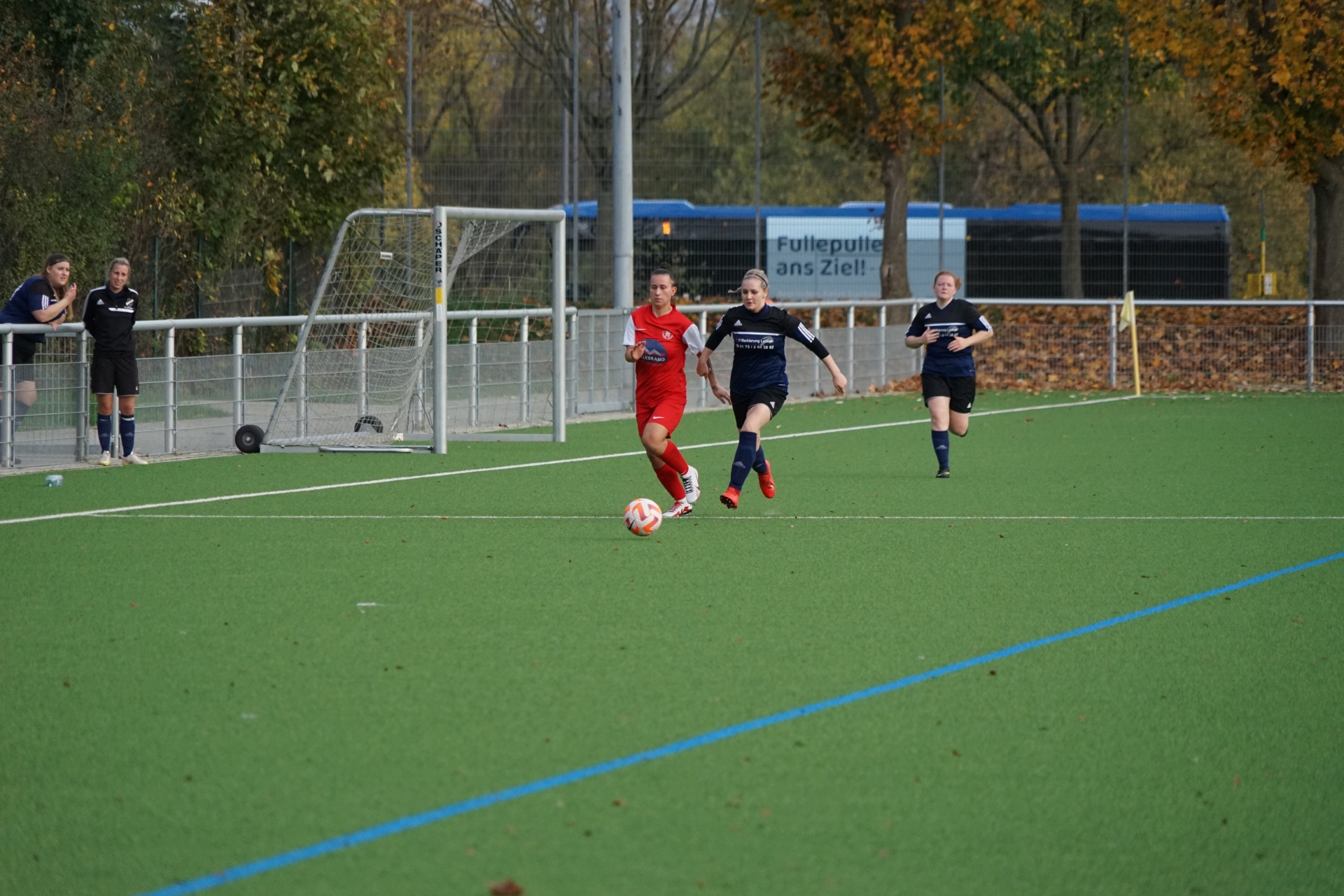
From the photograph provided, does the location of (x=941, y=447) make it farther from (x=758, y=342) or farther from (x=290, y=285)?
(x=290, y=285)

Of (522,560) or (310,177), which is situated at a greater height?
(310,177)

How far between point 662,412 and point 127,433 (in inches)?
225

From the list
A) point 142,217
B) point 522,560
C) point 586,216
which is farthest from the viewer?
point 586,216

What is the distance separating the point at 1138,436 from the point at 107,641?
1288 centimetres

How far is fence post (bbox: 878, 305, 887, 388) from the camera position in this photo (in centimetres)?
2570

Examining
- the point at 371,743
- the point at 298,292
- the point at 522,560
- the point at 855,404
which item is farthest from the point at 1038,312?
the point at 371,743

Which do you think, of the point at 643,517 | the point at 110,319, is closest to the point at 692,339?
the point at 643,517

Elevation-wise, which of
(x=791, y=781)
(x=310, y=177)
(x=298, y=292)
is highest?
(x=310, y=177)

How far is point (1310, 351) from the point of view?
84.0 feet

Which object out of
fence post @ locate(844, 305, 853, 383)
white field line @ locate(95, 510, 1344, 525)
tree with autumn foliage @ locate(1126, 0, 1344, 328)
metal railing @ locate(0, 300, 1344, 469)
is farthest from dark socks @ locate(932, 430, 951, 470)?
tree with autumn foliage @ locate(1126, 0, 1344, 328)

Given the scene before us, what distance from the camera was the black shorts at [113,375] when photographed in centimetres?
1482

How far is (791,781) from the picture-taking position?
5445mm

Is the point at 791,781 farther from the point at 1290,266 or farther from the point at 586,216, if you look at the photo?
the point at 1290,266

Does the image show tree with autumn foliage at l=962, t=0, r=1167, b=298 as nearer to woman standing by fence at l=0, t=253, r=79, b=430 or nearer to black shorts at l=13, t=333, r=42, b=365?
woman standing by fence at l=0, t=253, r=79, b=430
